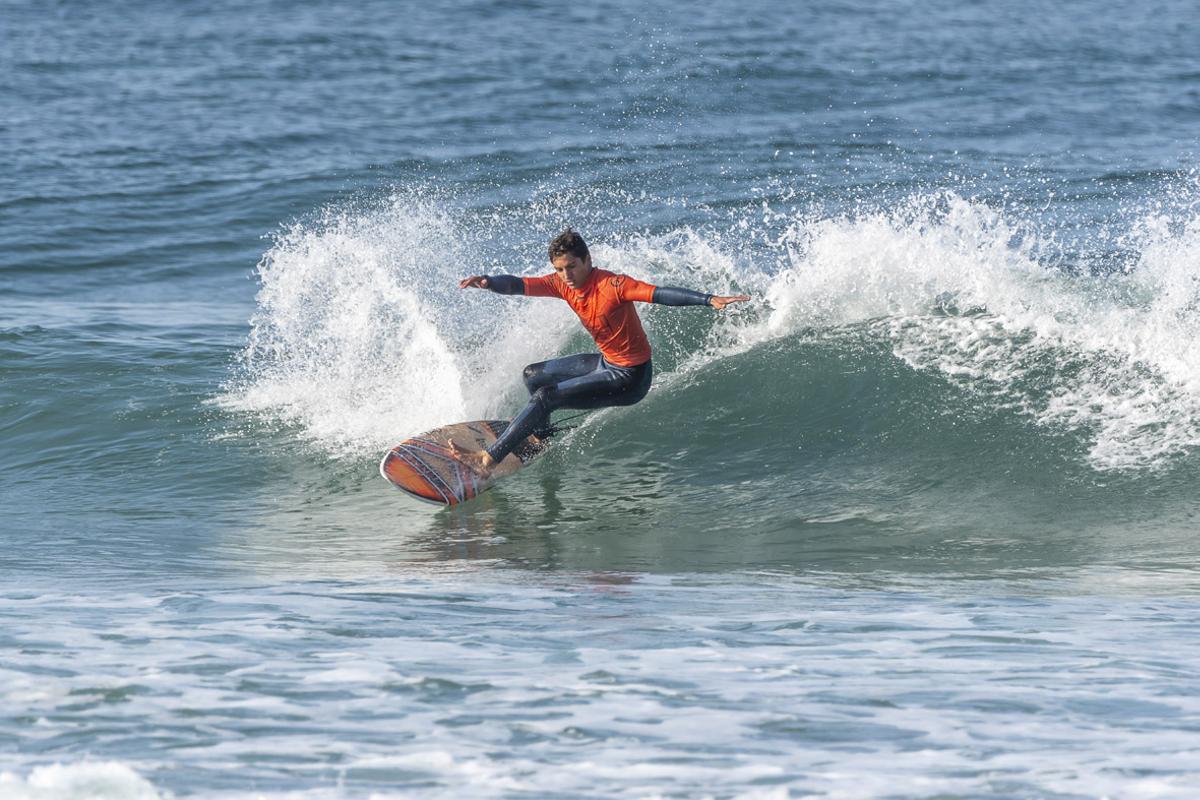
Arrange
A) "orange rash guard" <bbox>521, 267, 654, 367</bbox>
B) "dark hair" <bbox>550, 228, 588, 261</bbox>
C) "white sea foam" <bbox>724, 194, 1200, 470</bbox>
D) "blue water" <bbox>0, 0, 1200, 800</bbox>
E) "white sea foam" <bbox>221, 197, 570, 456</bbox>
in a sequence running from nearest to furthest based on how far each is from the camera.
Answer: "blue water" <bbox>0, 0, 1200, 800</bbox> → "dark hair" <bbox>550, 228, 588, 261</bbox> → "orange rash guard" <bbox>521, 267, 654, 367</bbox> → "white sea foam" <bbox>724, 194, 1200, 470</bbox> → "white sea foam" <bbox>221, 197, 570, 456</bbox>

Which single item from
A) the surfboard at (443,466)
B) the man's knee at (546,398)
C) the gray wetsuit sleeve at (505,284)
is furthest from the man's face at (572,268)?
the surfboard at (443,466)

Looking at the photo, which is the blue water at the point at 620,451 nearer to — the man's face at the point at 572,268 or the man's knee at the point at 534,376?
the man's knee at the point at 534,376

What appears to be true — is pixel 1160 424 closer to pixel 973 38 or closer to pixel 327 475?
pixel 327 475

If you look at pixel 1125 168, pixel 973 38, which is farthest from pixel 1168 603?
pixel 973 38

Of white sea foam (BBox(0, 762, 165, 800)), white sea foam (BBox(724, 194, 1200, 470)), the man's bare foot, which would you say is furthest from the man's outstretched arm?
white sea foam (BBox(0, 762, 165, 800))

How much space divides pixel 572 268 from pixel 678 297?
74 centimetres

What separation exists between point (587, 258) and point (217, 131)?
17.3 m

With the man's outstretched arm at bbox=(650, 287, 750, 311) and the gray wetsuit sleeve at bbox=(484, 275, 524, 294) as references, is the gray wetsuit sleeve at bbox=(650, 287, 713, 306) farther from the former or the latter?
the gray wetsuit sleeve at bbox=(484, 275, 524, 294)

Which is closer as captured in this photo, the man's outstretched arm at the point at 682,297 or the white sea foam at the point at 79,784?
the white sea foam at the point at 79,784

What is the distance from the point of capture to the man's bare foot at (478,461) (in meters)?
9.73

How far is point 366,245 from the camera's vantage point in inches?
507

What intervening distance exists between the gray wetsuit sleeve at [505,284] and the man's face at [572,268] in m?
0.36

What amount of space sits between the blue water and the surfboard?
7.7 inches

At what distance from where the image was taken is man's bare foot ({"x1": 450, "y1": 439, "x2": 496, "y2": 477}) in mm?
9734
